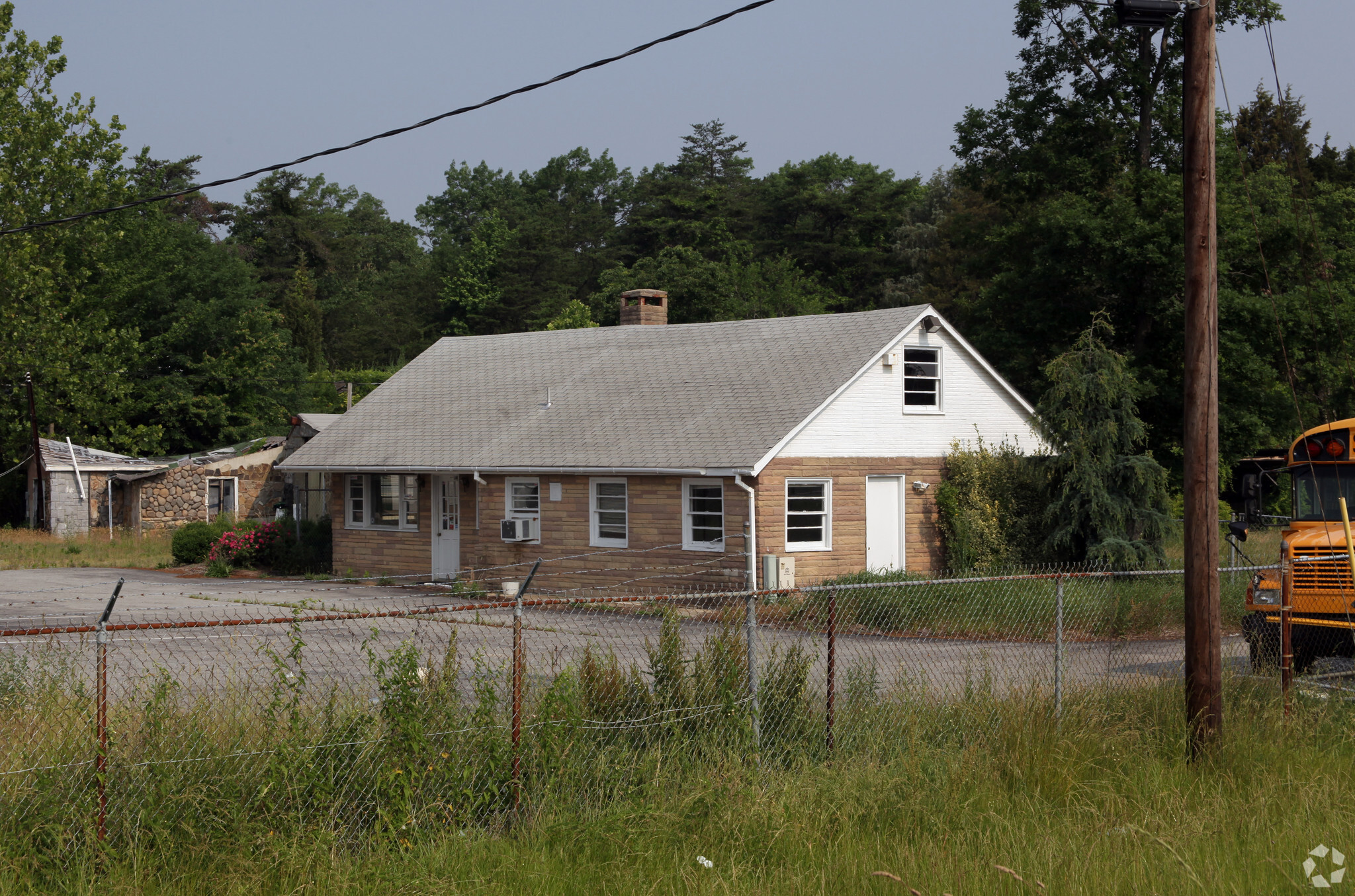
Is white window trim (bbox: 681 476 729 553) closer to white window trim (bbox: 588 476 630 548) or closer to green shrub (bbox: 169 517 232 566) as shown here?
white window trim (bbox: 588 476 630 548)

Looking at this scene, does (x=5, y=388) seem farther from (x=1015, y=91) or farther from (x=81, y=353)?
(x=1015, y=91)

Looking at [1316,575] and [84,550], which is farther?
[84,550]

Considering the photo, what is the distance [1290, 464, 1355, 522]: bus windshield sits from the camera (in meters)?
13.2

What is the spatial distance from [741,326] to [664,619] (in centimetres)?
1892

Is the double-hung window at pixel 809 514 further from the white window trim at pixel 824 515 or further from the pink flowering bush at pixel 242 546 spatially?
the pink flowering bush at pixel 242 546

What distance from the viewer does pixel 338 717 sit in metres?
7.30

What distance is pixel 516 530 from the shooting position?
23.8m

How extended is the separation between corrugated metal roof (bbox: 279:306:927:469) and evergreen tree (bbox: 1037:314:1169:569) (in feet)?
12.4

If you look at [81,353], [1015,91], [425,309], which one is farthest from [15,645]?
[425,309]

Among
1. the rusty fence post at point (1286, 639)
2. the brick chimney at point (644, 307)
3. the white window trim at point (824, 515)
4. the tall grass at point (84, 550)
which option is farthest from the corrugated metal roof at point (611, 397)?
the rusty fence post at point (1286, 639)

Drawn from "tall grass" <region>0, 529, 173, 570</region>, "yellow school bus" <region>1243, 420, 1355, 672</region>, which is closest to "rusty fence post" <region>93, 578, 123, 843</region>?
"yellow school bus" <region>1243, 420, 1355, 672</region>

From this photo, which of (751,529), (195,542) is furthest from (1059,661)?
(195,542)

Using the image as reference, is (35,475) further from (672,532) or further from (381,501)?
(672,532)

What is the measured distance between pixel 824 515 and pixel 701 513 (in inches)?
90.3
